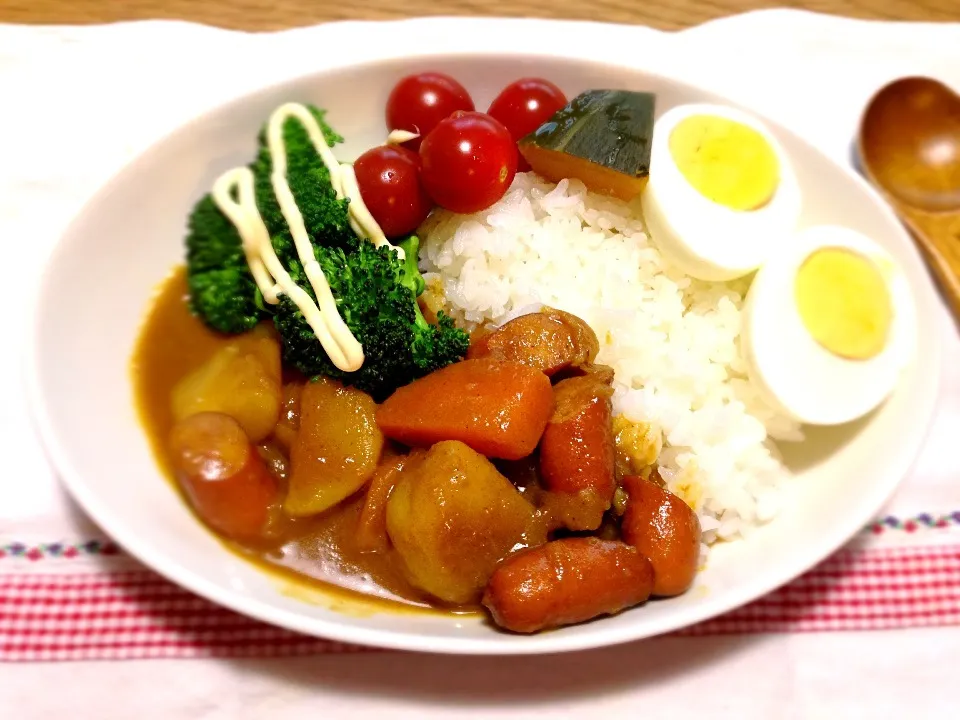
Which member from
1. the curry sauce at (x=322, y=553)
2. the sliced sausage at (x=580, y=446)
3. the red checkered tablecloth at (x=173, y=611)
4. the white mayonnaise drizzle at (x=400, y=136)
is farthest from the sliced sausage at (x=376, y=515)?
the white mayonnaise drizzle at (x=400, y=136)

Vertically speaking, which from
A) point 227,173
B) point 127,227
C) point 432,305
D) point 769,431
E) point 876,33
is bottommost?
point 769,431

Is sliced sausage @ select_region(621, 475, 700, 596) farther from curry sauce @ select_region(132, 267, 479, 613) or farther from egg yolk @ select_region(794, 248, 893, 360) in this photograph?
egg yolk @ select_region(794, 248, 893, 360)

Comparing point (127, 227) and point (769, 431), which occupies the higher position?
Result: point (127, 227)

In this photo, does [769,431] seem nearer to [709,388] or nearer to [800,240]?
[709,388]

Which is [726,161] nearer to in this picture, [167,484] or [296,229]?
[296,229]

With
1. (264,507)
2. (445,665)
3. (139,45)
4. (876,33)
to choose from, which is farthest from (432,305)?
(876,33)

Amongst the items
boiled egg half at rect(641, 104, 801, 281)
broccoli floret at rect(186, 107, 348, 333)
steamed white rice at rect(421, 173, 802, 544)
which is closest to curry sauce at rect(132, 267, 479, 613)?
broccoli floret at rect(186, 107, 348, 333)
